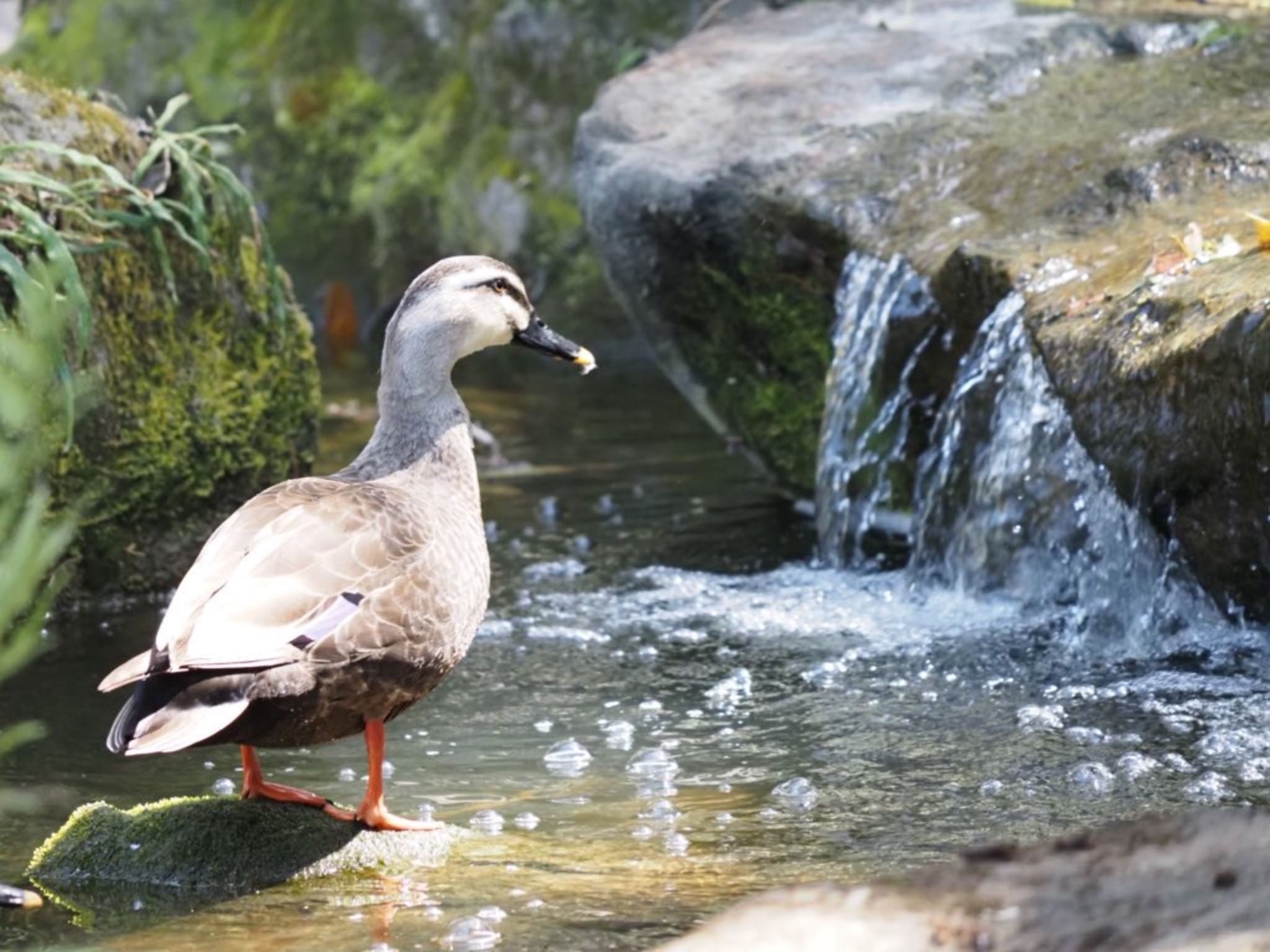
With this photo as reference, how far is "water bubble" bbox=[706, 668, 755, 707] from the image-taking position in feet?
17.6

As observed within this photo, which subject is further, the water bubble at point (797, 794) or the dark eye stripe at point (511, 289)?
the dark eye stripe at point (511, 289)

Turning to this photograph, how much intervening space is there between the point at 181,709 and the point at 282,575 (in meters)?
0.40

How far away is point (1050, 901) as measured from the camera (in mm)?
2262

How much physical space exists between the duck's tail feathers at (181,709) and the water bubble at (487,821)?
2.89 feet

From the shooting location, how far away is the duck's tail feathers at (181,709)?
3418 mm

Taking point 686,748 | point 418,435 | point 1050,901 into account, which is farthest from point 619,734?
point 1050,901

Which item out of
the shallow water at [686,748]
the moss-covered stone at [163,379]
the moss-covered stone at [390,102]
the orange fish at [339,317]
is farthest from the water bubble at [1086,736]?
the orange fish at [339,317]

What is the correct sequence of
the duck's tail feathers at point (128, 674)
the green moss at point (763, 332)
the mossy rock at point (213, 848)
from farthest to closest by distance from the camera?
the green moss at point (763, 332)
the mossy rock at point (213, 848)
the duck's tail feathers at point (128, 674)

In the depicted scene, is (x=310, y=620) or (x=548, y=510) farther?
(x=548, y=510)

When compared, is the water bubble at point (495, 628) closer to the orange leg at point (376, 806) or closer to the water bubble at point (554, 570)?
the water bubble at point (554, 570)

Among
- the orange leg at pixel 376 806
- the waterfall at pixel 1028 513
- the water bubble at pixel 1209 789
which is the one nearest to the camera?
the orange leg at pixel 376 806

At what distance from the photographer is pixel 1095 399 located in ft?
18.7

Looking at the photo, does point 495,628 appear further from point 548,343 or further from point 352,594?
point 352,594

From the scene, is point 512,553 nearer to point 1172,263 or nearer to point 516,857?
point 1172,263
